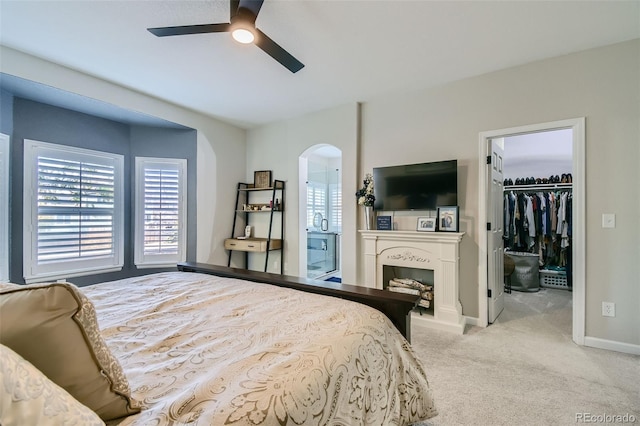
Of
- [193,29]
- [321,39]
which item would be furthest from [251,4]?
[321,39]

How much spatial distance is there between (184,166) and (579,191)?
468 cm

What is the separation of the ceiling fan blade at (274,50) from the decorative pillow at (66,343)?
1.82m

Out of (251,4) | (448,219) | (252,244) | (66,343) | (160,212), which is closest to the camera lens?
(66,343)

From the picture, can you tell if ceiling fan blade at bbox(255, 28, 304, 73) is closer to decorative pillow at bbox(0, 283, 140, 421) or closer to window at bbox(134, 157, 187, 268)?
decorative pillow at bbox(0, 283, 140, 421)

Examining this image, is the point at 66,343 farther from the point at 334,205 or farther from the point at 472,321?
the point at 334,205

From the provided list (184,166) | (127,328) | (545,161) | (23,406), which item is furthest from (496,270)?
(184,166)

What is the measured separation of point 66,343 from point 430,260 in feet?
9.76

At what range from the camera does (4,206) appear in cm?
284

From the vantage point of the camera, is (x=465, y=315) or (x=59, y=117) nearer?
(x=465, y=315)

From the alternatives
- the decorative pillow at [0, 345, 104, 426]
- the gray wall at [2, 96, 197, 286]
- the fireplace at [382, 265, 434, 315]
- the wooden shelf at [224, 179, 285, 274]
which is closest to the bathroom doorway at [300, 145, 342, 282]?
the wooden shelf at [224, 179, 285, 274]

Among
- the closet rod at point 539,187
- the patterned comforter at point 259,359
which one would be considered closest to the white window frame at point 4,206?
the patterned comforter at point 259,359

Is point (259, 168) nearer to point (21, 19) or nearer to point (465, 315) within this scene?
point (21, 19)

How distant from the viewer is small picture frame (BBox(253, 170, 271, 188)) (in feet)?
14.9

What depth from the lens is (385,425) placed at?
115 cm
